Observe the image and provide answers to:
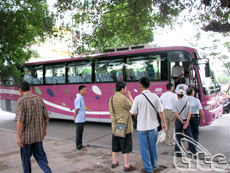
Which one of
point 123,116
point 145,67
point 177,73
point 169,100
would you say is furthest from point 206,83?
point 123,116

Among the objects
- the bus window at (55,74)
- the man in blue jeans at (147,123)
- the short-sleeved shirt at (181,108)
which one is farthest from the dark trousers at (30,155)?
the bus window at (55,74)

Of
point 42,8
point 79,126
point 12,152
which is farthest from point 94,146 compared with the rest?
point 42,8

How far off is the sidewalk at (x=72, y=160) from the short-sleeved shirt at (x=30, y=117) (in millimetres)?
1315

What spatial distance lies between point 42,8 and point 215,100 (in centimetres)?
825

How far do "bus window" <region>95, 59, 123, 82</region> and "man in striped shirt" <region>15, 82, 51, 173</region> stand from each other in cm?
625

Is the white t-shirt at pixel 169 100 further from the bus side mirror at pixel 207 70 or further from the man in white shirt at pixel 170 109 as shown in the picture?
the bus side mirror at pixel 207 70

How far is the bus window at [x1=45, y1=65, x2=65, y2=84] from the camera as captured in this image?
39.3 ft

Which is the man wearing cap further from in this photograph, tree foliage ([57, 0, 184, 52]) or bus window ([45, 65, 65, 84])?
bus window ([45, 65, 65, 84])

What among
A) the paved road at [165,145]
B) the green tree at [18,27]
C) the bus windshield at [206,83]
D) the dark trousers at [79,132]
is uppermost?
the green tree at [18,27]

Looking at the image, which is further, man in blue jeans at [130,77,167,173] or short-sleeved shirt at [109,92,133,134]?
short-sleeved shirt at [109,92,133,134]

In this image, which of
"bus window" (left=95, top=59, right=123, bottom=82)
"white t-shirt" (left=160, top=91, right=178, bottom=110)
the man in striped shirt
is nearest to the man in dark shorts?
the man in striped shirt

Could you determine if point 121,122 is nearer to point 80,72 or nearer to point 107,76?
point 107,76

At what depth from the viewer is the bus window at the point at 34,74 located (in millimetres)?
12852

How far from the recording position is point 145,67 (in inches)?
384
